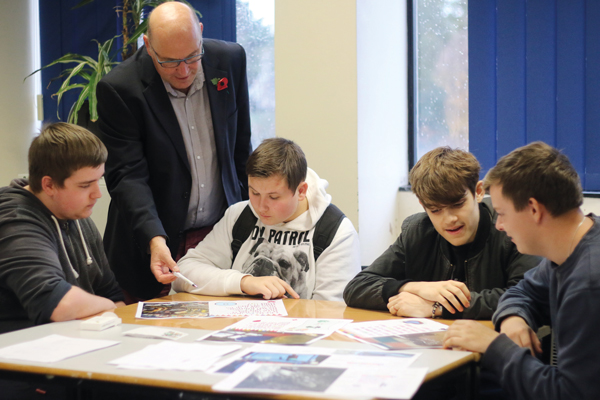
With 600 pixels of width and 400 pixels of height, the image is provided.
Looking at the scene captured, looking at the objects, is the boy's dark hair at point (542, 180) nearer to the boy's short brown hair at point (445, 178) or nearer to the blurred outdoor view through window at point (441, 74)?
the boy's short brown hair at point (445, 178)

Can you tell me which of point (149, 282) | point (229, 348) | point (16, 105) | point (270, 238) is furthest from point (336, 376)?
point (16, 105)

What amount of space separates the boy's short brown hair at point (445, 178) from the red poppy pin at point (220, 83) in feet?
3.13

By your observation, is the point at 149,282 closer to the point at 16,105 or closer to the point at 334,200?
the point at 334,200

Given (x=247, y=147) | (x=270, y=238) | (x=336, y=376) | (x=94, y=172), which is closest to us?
(x=336, y=376)

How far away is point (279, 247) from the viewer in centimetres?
207

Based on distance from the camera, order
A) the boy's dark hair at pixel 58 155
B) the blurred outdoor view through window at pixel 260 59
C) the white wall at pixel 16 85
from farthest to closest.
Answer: the white wall at pixel 16 85, the blurred outdoor view through window at pixel 260 59, the boy's dark hair at pixel 58 155

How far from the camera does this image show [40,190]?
5.72 feet

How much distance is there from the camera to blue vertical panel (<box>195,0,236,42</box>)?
12.3 ft

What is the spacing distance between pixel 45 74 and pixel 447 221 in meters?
3.67

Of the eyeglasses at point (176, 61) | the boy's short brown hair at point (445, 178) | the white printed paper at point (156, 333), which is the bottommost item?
the white printed paper at point (156, 333)

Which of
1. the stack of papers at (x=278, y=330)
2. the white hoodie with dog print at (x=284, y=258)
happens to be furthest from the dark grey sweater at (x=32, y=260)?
the stack of papers at (x=278, y=330)

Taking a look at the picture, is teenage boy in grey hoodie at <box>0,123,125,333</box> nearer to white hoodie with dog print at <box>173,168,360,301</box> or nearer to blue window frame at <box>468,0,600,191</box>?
white hoodie with dog print at <box>173,168,360,301</box>

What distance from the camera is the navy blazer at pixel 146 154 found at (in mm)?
2131

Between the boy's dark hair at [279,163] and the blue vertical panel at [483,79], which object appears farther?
the blue vertical panel at [483,79]
